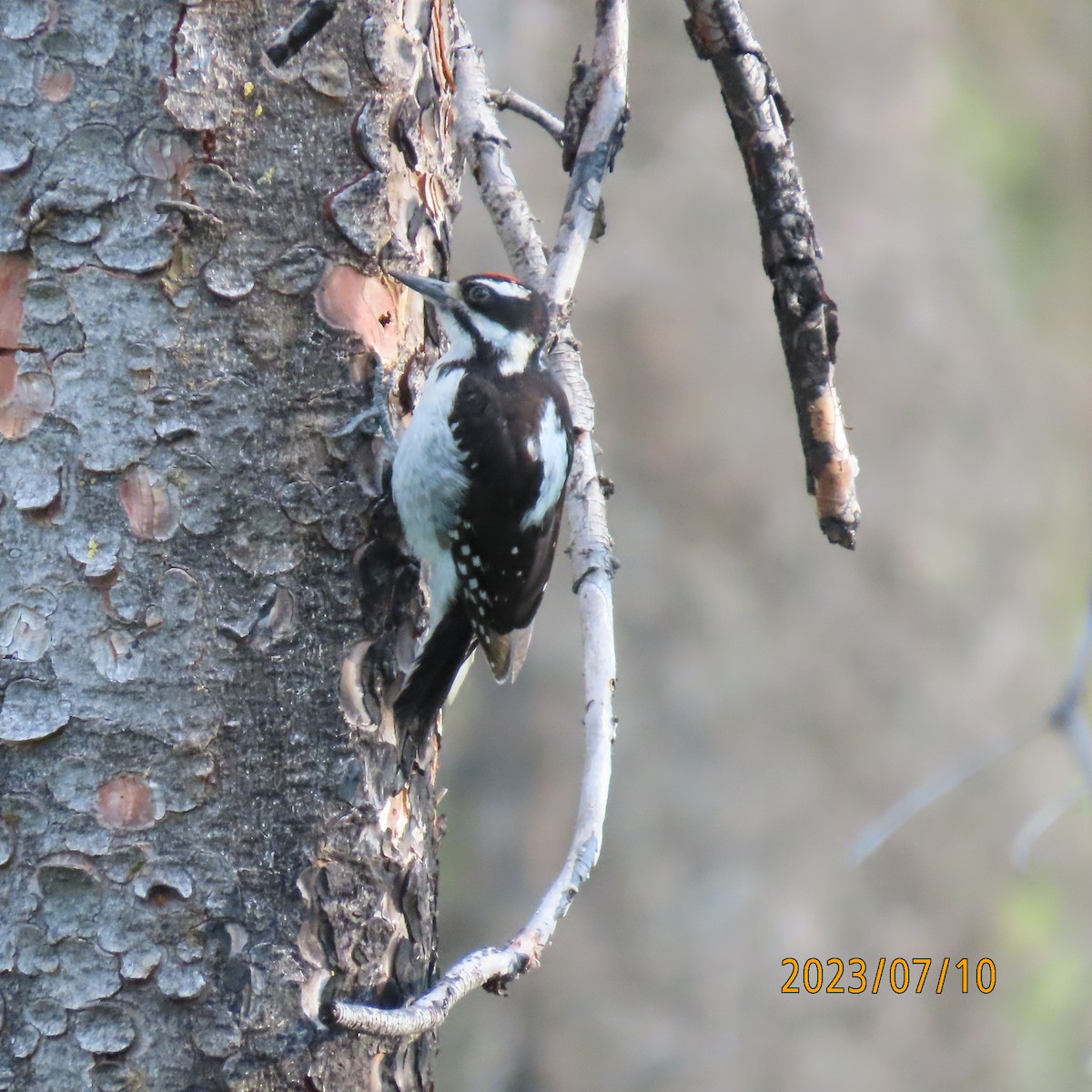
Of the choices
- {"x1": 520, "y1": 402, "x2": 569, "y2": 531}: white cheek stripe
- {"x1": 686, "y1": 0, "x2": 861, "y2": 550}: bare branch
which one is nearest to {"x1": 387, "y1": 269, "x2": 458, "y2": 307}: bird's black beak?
{"x1": 520, "y1": 402, "x2": 569, "y2": 531}: white cheek stripe

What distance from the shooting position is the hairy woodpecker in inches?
105

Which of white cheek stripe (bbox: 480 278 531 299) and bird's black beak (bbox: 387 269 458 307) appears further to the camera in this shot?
white cheek stripe (bbox: 480 278 531 299)

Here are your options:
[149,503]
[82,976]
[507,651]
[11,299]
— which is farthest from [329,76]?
[82,976]

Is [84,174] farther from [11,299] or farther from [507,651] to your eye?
[507,651]

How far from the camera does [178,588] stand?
6.70ft

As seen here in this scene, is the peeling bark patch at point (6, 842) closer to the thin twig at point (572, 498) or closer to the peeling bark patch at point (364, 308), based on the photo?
the thin twig at point (572, 498)

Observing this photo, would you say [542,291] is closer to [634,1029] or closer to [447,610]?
[447,610]

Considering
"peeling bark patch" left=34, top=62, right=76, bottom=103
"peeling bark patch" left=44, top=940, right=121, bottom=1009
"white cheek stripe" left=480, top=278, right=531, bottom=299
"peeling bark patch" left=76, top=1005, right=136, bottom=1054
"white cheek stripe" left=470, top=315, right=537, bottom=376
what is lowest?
"peeling bark patch" left=76, top=1005, right=136, bottom=1054

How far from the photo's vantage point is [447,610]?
271cm

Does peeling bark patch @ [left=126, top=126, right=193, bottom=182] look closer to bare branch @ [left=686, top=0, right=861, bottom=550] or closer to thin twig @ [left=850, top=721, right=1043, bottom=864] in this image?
bare branch @ [left=686, top=0, right=861, bottom=550]

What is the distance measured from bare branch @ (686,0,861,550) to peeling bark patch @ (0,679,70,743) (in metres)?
1.21

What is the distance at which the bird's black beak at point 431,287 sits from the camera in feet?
7.91

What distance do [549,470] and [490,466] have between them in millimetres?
129

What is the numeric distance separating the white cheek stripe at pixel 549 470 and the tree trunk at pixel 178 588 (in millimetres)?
809
